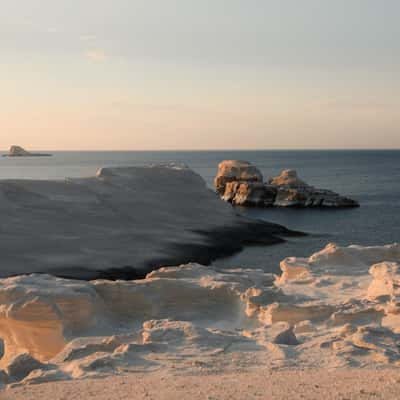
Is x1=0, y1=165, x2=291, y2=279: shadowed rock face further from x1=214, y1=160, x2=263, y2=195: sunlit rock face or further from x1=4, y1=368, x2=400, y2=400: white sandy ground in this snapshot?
x1=214, y1=160, x2=263, y2=195: sunlit rock face

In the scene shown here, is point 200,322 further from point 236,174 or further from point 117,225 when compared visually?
point 236,174

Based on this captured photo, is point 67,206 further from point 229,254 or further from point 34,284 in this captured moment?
point 34,284

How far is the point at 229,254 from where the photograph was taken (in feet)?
145

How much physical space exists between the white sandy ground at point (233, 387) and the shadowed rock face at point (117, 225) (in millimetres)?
23440

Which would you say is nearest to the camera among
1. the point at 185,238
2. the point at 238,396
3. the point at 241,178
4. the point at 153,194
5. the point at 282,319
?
the point at 238,396

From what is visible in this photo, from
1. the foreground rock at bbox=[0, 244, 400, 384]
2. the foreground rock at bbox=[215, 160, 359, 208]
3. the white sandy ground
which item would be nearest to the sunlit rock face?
the foreground rock at bbox=[215, 160, 359, 208]

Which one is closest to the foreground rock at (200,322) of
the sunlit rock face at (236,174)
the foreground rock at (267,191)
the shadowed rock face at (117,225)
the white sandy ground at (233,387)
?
Answer: the white sandy ground at (233,387)

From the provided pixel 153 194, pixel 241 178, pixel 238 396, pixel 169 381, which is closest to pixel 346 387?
pixel 238 396

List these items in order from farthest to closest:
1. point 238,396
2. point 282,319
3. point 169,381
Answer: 1. point 282,319
2. point 169,381
3. point 238,396

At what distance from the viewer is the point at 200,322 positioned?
1842cm

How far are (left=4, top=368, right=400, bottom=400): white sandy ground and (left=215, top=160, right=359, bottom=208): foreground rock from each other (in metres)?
64.7

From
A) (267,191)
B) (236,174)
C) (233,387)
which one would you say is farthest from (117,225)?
(236,174)

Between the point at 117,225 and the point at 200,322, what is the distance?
1139 inches

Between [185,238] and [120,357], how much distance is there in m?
34.0
